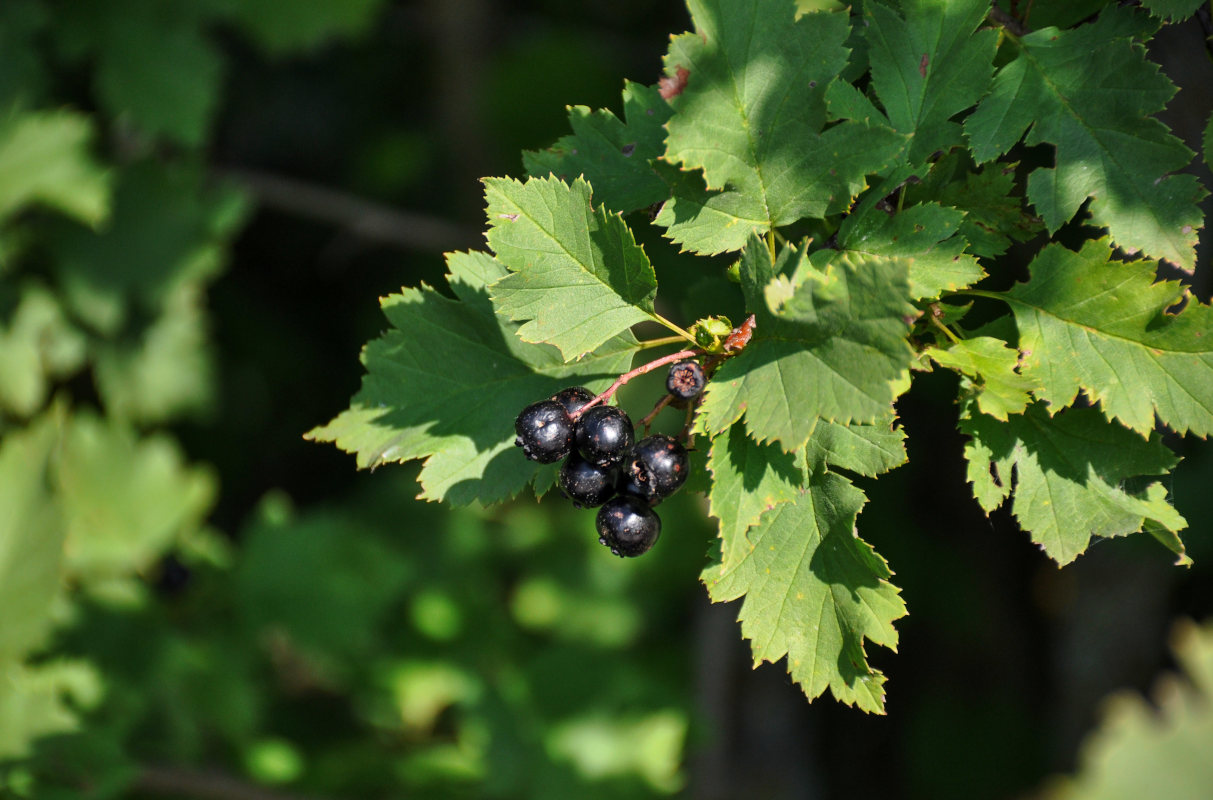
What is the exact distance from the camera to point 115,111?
3.42 m

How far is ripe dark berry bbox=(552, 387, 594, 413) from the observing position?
136 centimetres

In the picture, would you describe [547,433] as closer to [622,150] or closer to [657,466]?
[657,466]

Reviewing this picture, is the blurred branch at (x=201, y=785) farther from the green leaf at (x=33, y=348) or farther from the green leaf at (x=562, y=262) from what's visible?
the green leaf at (x=562, y=262)

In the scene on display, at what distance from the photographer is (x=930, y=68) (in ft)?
4.23

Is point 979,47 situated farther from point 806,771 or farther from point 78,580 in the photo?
point 806,771

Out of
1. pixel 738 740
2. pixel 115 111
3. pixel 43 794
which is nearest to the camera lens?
pixel 43 794

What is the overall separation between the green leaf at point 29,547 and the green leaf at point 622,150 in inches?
87.5

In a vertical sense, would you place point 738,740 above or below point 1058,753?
above

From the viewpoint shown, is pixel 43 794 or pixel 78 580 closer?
pixel 43 794

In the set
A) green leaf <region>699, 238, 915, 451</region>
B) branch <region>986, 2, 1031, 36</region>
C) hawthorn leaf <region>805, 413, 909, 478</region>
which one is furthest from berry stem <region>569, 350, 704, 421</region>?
branch <region>986, 2, 1031, 36</region>

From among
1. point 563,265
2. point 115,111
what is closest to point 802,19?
point 563,265

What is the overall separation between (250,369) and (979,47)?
4.78 metres

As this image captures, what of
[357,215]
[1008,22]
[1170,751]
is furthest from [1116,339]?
[357,215]

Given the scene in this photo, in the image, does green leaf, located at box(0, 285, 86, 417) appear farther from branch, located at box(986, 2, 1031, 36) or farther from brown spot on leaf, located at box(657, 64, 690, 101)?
branch, located at box(986, 2, 1031, 36)
